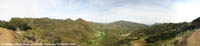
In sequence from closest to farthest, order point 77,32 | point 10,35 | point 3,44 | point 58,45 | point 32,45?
1. point 3,44
2. point 10,35
3. point 32,45
4. point 58,45
5. point 77,32

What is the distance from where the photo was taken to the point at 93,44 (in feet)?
93.5

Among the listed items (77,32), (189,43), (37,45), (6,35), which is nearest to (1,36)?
(6,35)

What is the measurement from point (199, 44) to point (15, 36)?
61.0 ft

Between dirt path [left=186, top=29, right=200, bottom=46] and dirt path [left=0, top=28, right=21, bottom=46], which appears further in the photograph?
dirt path [left=0, top=28, right=21, bottom=46]

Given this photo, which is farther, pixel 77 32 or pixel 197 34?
pixel 77 32

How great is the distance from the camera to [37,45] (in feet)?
94.6

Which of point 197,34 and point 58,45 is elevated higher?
point 197,34

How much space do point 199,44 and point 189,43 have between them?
99.5 inches

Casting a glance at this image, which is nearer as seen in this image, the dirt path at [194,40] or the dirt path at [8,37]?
the dirt path at [194,40]

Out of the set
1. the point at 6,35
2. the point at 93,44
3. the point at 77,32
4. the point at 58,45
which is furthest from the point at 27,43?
the point at 77,32

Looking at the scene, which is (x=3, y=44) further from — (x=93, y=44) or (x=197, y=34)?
(x=197, y=34)

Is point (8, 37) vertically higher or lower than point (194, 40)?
higher

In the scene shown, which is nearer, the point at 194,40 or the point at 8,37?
the point at 194,40

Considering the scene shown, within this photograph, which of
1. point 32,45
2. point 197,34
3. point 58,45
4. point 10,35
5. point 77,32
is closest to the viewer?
point 197,34
